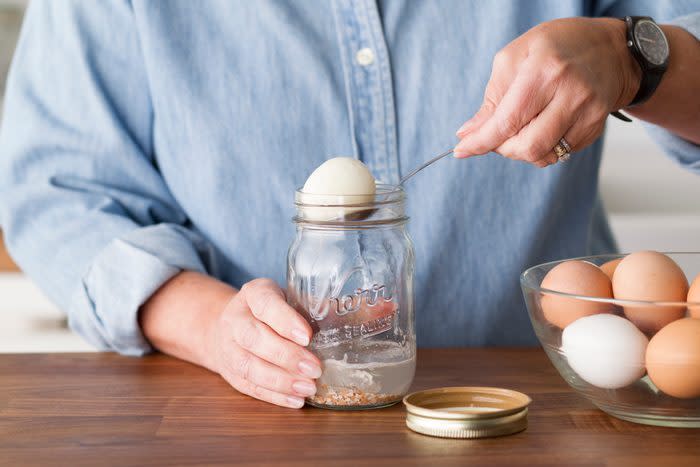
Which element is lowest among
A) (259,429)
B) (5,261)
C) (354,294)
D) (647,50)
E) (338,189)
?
(5,261)

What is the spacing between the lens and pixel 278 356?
89 centimetres

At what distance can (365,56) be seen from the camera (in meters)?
1.29

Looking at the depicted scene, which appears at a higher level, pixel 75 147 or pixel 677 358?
pixel 75 147

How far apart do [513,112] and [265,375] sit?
365mm

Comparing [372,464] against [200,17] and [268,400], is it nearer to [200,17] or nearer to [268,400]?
[268,400]

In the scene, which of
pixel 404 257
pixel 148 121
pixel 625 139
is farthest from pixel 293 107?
pixel 625 139

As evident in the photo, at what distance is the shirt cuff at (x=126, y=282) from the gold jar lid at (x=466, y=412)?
430 mm

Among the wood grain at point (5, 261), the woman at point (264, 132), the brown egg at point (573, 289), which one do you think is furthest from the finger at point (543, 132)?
the wood grain at point (5, 261)

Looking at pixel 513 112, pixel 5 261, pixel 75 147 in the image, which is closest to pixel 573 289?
pixel 513 112

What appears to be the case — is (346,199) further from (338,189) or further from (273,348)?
(273,348)

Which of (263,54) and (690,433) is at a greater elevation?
(263,54)

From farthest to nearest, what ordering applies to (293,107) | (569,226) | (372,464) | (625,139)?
1. (625,139)
2. (569,226)
3. (293,107)
4. (372,464)

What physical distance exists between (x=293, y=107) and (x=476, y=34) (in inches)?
11.4

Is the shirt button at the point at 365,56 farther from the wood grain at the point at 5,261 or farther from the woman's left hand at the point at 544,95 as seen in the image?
the wood grain at the point at 5,261
